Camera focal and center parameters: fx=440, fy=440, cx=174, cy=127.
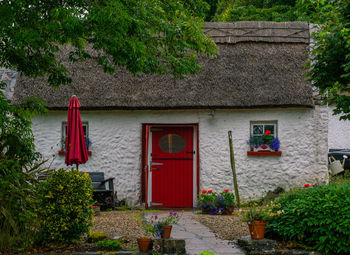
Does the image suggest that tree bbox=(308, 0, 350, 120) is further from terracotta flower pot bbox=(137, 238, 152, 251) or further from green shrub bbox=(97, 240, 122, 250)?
green shrub bbox=(97, 240, 122, 250)

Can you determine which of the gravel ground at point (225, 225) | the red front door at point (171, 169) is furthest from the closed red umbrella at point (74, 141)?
the red front door at point (171, 169)

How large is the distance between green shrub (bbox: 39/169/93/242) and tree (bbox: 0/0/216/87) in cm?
174

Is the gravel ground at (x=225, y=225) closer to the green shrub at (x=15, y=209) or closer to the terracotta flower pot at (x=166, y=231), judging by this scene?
the terracotta flower pot at (x=166, y=231)

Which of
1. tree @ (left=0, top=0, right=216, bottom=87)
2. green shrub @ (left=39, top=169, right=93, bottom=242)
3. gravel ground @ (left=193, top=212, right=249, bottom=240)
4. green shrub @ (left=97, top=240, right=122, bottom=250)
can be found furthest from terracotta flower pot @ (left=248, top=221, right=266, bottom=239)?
tree @ (left=0, top=0, right=216, bottom=87)

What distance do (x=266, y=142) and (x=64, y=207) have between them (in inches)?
226

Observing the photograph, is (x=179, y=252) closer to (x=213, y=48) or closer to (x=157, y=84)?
(x=213, y=48)

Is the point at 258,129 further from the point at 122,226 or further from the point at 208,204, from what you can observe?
the point at 122,226

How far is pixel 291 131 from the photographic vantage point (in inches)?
395

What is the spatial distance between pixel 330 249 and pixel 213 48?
11.6ft

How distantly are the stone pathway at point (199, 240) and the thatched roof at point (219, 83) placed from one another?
352cm

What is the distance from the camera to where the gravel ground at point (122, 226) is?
19.5 feet

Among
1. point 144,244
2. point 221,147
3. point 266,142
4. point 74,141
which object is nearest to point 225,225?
point 144,244


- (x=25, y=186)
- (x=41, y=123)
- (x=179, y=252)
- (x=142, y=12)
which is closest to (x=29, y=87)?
(x=41, y=123)

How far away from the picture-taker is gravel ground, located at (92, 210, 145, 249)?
595 centimetres
